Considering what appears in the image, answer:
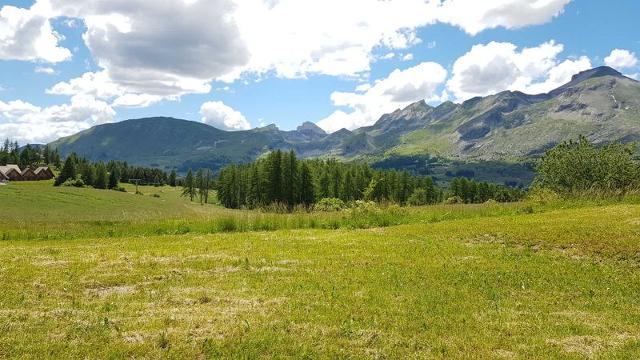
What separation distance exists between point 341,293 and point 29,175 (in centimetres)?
20567

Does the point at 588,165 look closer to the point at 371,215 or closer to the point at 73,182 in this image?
the point at 371,215

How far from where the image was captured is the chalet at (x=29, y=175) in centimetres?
18400

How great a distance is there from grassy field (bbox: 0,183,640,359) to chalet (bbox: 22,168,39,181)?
7413 inches

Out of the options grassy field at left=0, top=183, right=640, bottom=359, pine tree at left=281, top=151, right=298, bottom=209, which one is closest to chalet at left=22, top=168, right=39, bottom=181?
pine tree at left=281, top=151, right=298, bottom=209

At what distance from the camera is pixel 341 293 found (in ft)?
41.7

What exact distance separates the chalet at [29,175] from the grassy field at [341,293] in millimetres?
188287

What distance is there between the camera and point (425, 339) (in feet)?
31.2

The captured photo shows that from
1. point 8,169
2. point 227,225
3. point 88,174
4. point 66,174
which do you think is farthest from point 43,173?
point 227,225

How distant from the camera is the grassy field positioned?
9.08 metres

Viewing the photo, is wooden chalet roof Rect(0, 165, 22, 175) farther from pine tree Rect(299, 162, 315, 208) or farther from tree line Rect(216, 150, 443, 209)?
pine tree Rect(299, 162, 315, 208)

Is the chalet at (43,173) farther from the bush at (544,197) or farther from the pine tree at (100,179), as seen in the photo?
the bush at (544,197)

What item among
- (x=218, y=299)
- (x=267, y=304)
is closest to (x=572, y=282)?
(x=267, y=304)

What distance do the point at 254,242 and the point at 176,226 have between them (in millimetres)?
7873

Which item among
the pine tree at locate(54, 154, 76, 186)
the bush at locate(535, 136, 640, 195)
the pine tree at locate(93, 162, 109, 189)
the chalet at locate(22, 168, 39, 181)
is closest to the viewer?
the bush at locate(535, 136, 640, 195)
